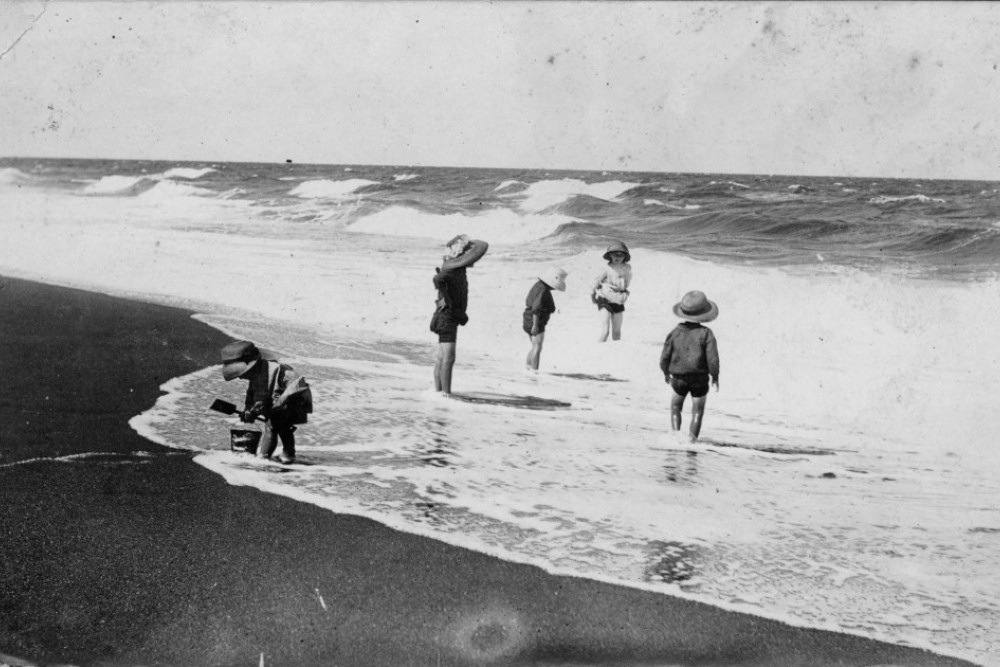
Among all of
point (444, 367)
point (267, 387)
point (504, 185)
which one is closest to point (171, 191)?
point (504, 185)

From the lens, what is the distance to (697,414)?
5629 millimetres

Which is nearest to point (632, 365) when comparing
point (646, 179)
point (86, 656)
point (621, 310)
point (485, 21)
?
point (621, 310)

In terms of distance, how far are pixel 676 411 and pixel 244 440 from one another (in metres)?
2.82

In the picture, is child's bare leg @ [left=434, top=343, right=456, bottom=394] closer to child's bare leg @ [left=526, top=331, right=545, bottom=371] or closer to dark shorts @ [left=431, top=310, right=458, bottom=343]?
dark shorts @ [left=431, top=310, right=458, bottom=343]

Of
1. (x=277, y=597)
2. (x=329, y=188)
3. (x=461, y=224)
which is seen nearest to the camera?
(x=277, y=597)

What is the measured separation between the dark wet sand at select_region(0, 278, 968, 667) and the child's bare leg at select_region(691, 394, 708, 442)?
229 centimetres

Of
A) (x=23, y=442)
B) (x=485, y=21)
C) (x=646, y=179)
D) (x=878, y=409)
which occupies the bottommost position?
(x=23, y=442)

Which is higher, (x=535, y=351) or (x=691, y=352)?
(x=691, y=352)

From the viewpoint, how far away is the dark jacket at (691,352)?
529 centimetres

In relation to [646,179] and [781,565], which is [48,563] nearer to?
[781,565]

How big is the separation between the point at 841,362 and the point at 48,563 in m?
6.45

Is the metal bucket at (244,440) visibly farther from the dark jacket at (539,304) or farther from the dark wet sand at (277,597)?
the dark jacket at (539,304)

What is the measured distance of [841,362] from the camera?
7.62 m

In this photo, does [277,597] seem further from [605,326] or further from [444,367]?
[605,326]
